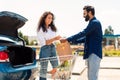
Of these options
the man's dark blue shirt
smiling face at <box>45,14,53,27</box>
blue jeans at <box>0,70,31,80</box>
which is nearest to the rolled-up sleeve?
smiling face at <box>45,14,53,27</box>

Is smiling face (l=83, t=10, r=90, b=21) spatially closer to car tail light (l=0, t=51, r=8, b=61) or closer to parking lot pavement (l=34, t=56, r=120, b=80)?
car tail light (l=0, t=51, r=8, b=61)

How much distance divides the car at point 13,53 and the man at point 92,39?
0.93 m

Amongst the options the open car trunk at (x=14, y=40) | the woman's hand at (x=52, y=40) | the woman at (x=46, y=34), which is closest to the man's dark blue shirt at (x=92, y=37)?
the woman's hand at (x=52, y=40)

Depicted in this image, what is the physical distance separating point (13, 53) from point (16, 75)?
356 millimetres

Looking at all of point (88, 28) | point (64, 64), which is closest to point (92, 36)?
point (88, 28)

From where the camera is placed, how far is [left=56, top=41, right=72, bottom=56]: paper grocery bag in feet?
28.5

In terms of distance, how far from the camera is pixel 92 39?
Result: 8.85m

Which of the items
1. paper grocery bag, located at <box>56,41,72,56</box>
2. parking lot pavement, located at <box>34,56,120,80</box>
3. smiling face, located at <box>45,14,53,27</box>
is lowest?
parking lot pavement, located at <box>34,56,120,80</box>

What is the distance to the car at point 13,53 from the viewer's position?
7.36 meters

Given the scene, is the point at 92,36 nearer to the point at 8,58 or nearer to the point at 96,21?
the point at 96,21

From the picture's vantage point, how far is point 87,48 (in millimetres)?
8898

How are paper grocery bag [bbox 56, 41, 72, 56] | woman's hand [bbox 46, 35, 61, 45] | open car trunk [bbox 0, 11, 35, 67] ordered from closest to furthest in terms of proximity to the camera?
open car trunk [bbox 0, 11, 35, 67], paper grocery bag [bbox 56, 41, 72, 56], woman's hand [bbox 46, 35, 61, 45]

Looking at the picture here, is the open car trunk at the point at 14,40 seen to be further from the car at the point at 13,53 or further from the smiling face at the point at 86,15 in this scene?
the smiling face at the point at 86,15

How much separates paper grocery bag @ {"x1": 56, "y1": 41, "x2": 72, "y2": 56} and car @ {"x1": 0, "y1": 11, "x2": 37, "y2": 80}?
58 centimetres
